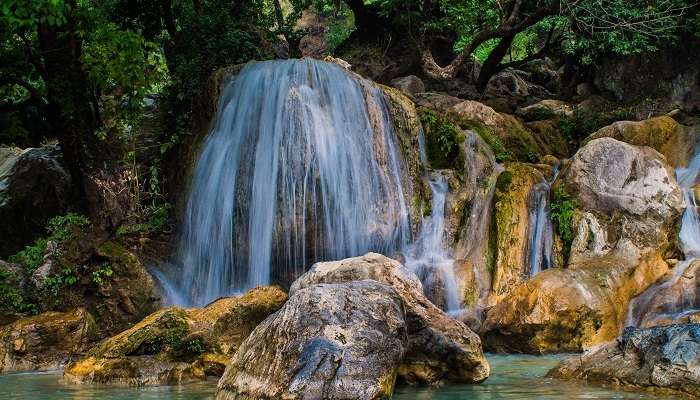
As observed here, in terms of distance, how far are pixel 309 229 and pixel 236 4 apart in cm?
893

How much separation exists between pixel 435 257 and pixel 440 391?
6.26 metres

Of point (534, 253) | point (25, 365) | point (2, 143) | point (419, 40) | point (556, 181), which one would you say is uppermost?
point (419, 40)

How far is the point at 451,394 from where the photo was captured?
7066 mm

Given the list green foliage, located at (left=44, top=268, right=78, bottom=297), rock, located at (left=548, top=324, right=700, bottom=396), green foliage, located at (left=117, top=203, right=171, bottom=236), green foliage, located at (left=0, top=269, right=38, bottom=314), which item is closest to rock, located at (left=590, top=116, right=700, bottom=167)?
rock, located at (left=548, top=324, right=700, bottom=396)

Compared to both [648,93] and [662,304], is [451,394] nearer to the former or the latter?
[662,304]

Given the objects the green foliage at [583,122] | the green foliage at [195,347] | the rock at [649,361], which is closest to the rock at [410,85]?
the green foliage at [583,122]

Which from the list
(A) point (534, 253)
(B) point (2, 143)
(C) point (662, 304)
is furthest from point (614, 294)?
(B) point (2, 143)

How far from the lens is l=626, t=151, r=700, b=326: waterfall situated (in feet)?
36.9

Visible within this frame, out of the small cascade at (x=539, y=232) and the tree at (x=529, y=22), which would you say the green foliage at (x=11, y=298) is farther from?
the tree at (x=529, y=22)

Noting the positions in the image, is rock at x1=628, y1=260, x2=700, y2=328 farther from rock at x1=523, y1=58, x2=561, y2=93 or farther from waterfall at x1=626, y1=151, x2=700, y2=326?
rock at x1=523, y1=58, x2=561, y2=93

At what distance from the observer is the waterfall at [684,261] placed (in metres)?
11.2

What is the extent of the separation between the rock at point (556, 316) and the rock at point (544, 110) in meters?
8.26

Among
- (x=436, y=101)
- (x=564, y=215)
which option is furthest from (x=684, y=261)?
(x=436, y=101)

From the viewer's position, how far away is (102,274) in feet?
39.3
